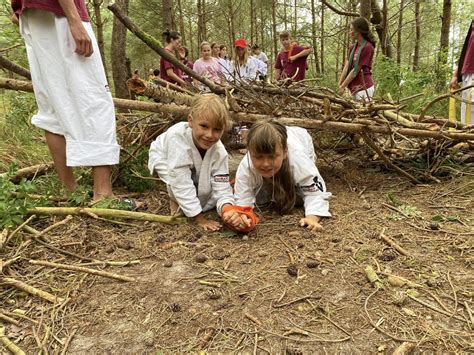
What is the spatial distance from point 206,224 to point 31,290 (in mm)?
1099

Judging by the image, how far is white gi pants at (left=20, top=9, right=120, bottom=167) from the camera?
2.39 m

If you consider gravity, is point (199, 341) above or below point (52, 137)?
below

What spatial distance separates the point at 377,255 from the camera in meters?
1.93

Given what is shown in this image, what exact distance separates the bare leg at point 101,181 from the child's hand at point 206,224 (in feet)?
2.31

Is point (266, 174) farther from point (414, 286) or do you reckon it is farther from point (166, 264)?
point (414, 286)

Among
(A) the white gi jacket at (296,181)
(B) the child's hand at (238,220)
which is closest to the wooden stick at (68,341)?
(B) the child's hand at (238,220)

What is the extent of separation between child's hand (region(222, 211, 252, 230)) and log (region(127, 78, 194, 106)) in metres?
1.12

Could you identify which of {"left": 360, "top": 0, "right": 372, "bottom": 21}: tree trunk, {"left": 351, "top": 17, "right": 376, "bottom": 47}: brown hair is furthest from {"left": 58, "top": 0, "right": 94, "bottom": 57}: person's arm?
{"left": 360, "top": 0, "right": 372, "bottom": 21}: tree trunk

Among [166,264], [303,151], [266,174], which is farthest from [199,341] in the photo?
[303,151]

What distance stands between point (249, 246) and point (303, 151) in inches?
38.3

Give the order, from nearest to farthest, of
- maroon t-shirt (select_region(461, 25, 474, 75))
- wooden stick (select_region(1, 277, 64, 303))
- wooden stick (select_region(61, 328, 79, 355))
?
wooden stick (select_region(61, 328, 79, 355)) < wooden stick (select_region(1, 277, 64, 303)) < maroon t-shirt (select_region(461, 25, 474, 75))

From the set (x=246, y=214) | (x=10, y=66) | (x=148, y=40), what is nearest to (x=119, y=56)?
(x=10, y=66)

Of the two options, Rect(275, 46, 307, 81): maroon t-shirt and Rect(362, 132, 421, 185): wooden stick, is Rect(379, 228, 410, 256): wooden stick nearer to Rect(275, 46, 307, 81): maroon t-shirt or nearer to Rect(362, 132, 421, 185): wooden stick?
Rect(362, 132, 421, 185): wooden stick

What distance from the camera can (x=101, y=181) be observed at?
2.60 m
